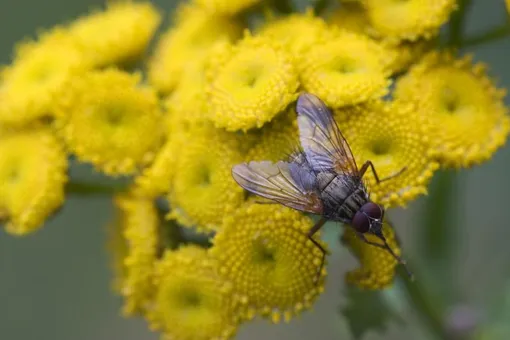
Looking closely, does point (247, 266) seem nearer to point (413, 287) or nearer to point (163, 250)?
point (163, 250)

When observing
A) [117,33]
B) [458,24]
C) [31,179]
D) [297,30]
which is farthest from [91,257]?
[458,24]

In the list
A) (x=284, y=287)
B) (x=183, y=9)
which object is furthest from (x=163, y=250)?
(x=183, y=9)

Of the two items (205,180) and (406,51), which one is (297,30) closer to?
(406,51)

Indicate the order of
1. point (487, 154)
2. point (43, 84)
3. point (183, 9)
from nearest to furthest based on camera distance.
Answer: point (487, 154) → point (43, 84) → point (183, 9)

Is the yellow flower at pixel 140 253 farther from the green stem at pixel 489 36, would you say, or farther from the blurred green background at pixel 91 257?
the blurred green background at pixel 91 257

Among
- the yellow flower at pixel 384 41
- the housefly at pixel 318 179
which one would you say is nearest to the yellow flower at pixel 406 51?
the yellow flower at pixel 384 41

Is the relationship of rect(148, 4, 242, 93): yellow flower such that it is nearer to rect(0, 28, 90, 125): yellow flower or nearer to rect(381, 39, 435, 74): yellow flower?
rect(0, 28, 90, 125): yellow flower
